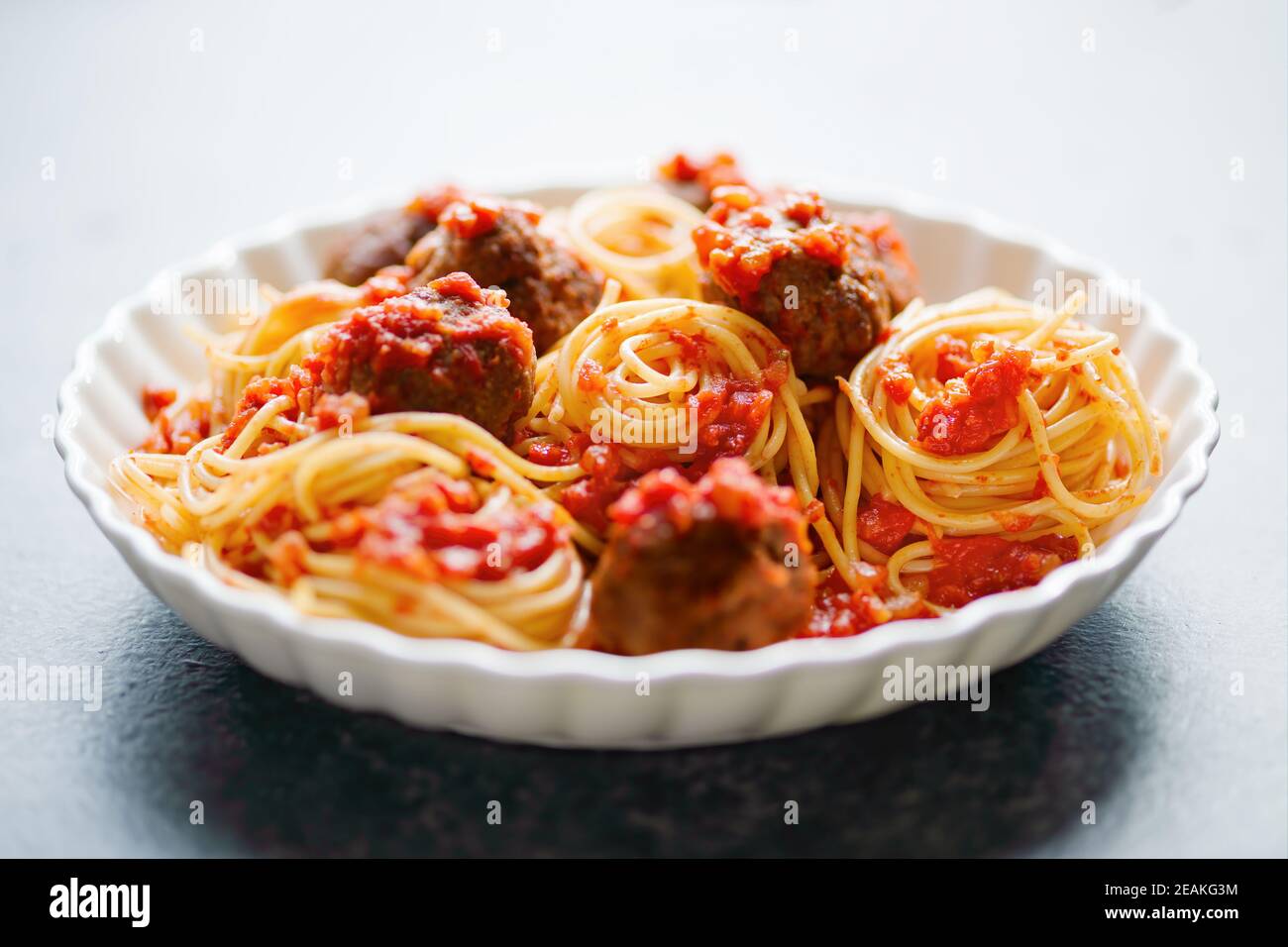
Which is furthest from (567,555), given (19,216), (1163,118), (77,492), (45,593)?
(1163,118)

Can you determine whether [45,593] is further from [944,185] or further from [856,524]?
[944,185]

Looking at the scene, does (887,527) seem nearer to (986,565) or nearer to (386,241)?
(986,565)

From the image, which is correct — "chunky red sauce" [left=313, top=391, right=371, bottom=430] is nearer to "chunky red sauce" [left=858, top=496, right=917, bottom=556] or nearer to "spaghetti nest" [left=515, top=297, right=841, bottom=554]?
"spaghetti nest" [left=515, top=297, right=841, bottom=554]

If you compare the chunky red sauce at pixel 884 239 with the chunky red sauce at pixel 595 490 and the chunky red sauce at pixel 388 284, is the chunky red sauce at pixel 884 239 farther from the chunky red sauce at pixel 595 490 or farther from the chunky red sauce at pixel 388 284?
the chunky red sauce at pixel 388 284

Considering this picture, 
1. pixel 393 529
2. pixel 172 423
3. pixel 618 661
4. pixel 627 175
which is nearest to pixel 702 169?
pixel 627 175

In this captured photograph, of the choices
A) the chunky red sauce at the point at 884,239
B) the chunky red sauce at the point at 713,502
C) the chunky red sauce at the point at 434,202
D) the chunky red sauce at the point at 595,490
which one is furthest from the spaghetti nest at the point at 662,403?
the chunky red sauce at the point at 434,202
